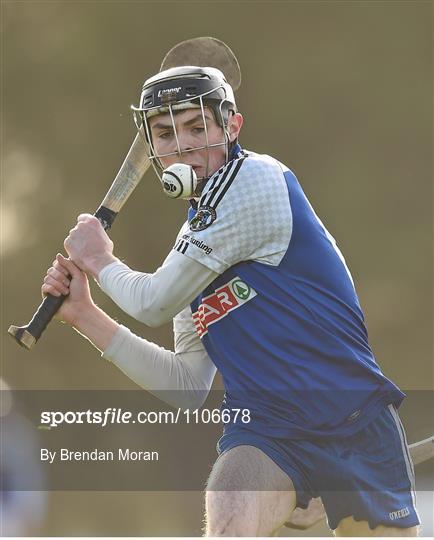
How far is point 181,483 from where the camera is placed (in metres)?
7.48

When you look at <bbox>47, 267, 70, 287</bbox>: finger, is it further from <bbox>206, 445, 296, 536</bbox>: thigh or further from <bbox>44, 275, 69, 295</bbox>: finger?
<bbox>206, 445, 296, 536</bbox>: thigh

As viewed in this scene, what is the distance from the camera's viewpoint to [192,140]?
331cm

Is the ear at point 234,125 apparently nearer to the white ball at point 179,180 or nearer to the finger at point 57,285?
the white ball at point 179,180

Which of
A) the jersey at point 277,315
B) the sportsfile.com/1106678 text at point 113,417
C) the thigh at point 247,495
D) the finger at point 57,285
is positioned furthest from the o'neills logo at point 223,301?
the sportsfile.com/1106678 text at point 113,417

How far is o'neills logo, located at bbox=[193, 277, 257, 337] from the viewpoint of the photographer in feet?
10.5

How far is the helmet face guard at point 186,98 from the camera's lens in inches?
131

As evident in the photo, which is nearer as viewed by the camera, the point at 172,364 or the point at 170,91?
the point at 170,91

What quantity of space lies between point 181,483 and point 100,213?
13.1 ft

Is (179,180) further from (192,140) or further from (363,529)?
→ (363,529)

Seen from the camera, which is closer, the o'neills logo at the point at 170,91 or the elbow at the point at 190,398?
the o'neills logo at the point at 170,91

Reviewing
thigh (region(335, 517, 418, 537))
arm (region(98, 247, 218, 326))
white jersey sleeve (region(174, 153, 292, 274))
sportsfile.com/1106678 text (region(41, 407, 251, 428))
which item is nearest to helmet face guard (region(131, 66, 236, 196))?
white jersey sleeve (region(174, 153, 292, 274))

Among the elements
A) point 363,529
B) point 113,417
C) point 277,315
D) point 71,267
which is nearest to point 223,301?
point 277,315

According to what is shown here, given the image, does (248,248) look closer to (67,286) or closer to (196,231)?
(196,231)

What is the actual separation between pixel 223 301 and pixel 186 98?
0.63m
